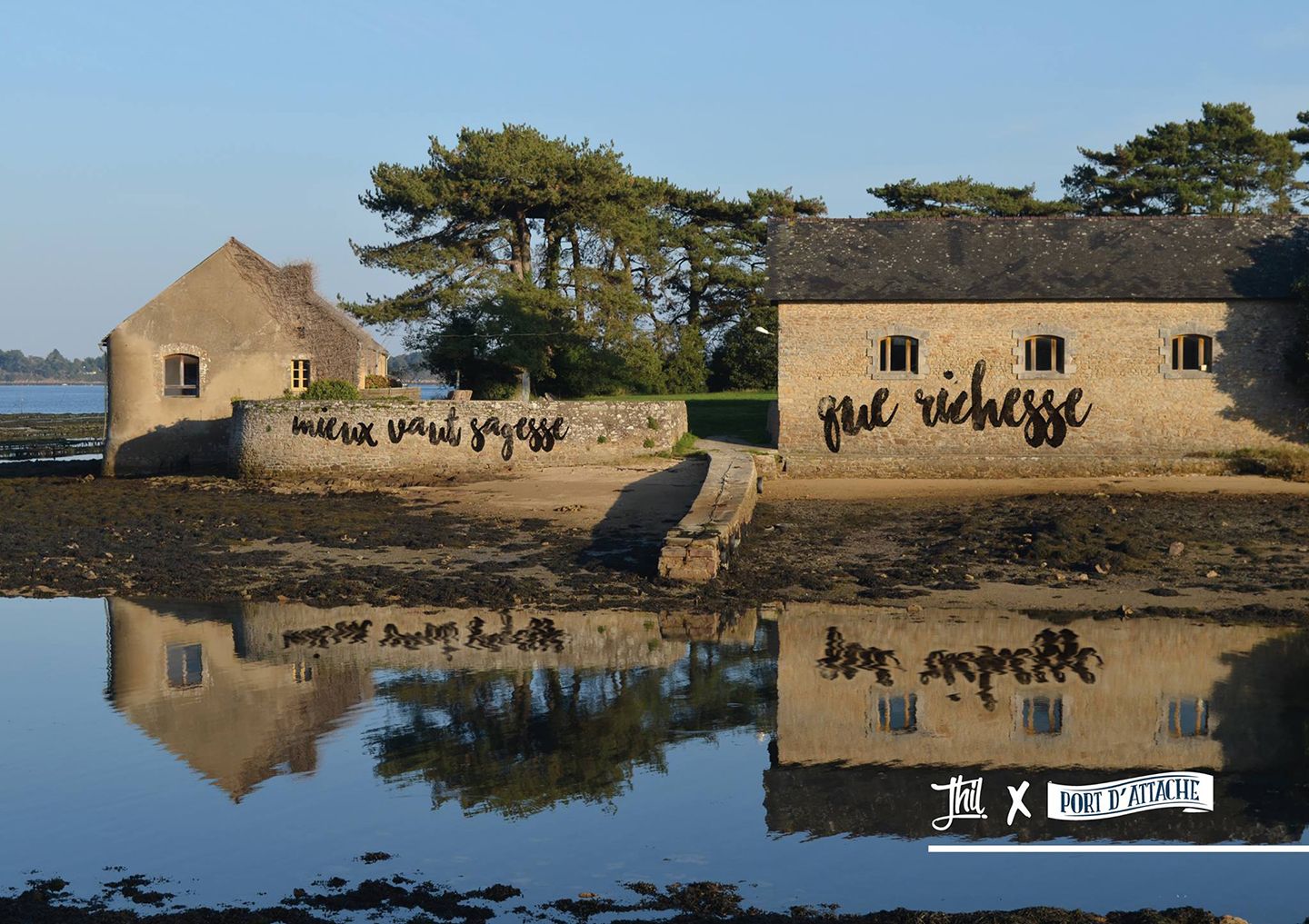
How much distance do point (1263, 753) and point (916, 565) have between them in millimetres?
8508

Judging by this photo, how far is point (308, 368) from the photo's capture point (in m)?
33.4

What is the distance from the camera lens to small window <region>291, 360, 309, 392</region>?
33375 millimetres

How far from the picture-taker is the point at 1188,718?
11336mm

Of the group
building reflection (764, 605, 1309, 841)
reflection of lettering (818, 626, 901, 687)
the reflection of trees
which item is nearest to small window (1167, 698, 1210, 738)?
building reflection (764, 605, 1309, 841)

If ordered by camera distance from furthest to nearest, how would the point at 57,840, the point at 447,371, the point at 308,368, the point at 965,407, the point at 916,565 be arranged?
the point at 447,371 < the point at 308,368 < the point at 965,407 < the point at 916,565 < the point at 57,840

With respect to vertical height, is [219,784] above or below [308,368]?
below

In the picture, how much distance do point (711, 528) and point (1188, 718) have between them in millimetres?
8329

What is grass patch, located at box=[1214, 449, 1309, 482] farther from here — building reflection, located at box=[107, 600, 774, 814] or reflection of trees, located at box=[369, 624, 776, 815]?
reflection of trees, located at box=[369, 624, 776, 815]

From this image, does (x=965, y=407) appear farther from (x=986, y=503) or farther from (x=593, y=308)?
(x=593, y=308)

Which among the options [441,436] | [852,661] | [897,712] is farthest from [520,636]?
[441,436]

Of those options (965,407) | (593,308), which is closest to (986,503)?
(965,407)

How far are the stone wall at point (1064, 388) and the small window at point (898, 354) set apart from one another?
19 cm

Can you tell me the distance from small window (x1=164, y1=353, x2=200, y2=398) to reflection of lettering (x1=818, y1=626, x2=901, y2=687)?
22.5 m

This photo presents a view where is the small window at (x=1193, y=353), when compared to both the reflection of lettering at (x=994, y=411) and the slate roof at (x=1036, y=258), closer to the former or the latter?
the slate roof at (x=1036, y=258)
